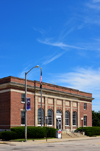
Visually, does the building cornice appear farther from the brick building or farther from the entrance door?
the entrance door

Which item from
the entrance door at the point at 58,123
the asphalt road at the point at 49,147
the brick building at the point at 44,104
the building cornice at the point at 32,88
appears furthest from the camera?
the entrance door at the point at 58,123

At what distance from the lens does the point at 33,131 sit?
37438 mm

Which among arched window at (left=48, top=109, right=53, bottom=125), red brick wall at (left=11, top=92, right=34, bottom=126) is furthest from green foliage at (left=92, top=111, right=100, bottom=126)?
red brick wall at (left=11, top=92, right=34, bottom=126)

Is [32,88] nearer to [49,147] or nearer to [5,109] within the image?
[5,109]

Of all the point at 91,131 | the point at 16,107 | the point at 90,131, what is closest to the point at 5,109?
the point at 16,107

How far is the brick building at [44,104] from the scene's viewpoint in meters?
40.7

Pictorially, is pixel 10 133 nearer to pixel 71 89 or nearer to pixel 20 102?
pixel 20 102

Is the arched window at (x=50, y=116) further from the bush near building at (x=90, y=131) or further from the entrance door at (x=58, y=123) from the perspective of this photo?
the bush near building at (x=90, y=131)

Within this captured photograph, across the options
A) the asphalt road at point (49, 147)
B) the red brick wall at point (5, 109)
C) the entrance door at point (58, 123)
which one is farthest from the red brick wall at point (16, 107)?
the asphalt road at point (49, 147)

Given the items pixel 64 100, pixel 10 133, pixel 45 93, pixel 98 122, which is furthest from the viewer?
pixel 98 122

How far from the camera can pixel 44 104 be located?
46625 millimetres

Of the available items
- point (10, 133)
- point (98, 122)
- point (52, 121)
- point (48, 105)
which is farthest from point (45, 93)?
point (98, 122)

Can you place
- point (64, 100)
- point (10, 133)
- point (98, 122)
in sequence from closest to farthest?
1. point (10, 133)
2. point (64, 100)
3. point (98, 122)

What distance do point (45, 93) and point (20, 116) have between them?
7.84 metres
